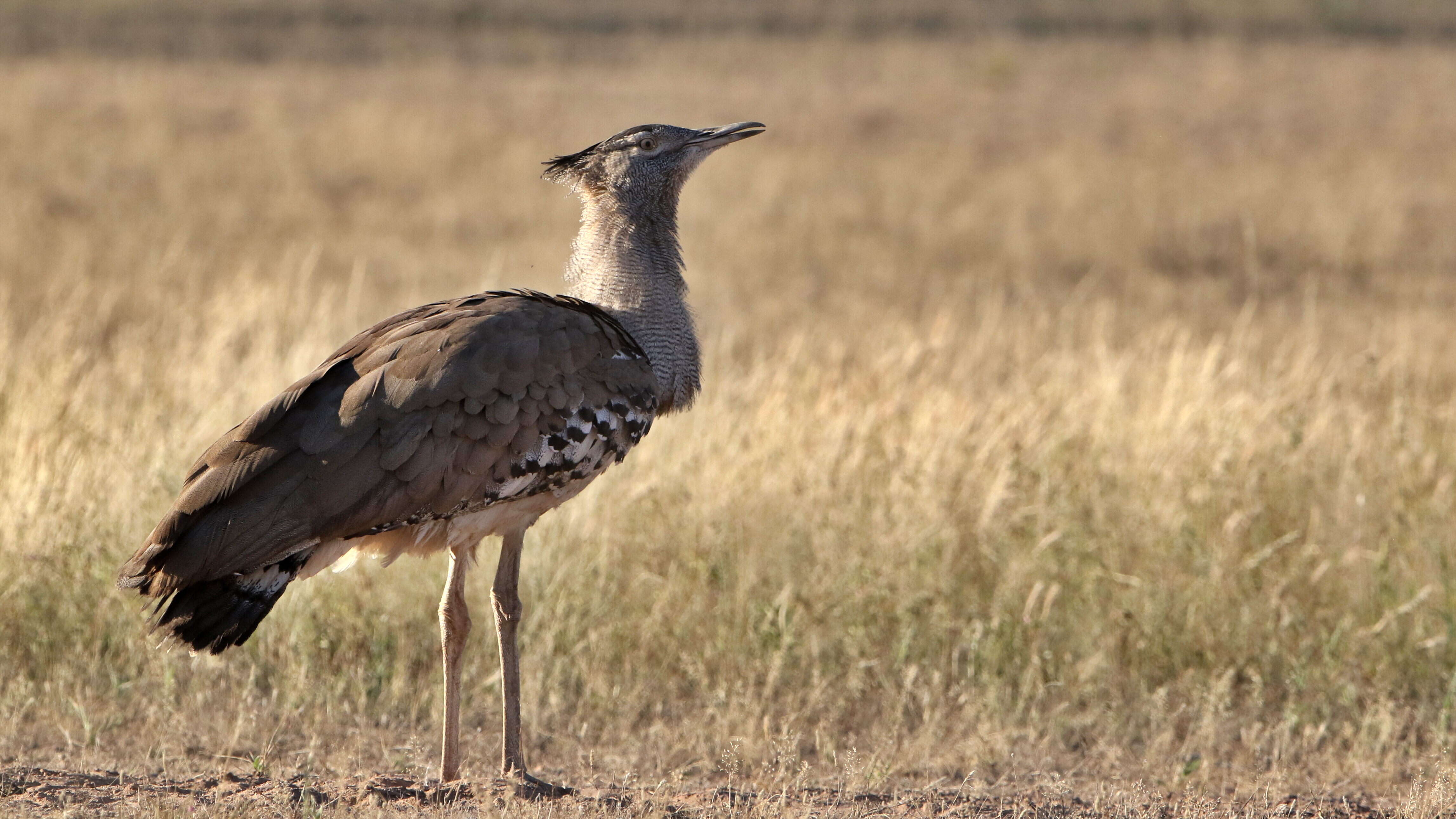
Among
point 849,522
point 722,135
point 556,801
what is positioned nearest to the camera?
point 556,801

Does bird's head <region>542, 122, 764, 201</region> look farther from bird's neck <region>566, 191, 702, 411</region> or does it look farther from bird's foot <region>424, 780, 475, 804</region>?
bird's foot <region>424, 780, 475, 804</region>

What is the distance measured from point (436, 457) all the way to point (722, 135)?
145 cm

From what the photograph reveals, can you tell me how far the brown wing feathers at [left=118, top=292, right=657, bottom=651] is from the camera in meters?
3.35

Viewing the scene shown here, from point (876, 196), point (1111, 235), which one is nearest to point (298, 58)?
point (876, 196)

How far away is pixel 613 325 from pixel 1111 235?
33.4 feet

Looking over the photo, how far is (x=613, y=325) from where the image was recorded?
390 centimetres

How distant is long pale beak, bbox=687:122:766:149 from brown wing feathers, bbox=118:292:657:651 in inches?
32.2

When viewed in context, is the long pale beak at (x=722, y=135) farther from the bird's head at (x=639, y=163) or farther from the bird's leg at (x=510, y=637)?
the bird's leg at (x=510, y=637)

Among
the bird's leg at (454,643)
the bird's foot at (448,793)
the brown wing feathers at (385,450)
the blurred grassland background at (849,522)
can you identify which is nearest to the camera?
the brown wing feathers at (385,450)

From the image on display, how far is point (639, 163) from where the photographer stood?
13.7 ft

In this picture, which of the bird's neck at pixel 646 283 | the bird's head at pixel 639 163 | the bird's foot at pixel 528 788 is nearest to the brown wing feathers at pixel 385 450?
the bird's neck at pixel 646 283

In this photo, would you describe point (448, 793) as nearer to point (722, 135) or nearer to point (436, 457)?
point (436, 457)

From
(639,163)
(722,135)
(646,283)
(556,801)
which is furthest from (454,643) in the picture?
(722,135)

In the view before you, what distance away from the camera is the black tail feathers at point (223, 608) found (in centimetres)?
336
